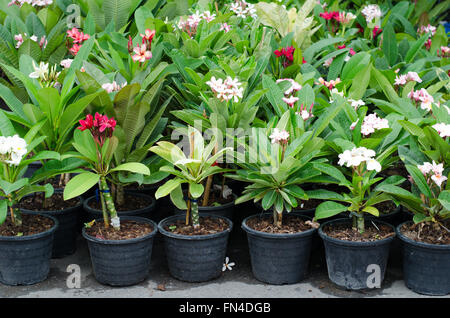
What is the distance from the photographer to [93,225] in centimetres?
299

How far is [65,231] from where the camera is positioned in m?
3.22

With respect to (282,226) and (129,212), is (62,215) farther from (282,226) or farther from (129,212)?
(282,226)

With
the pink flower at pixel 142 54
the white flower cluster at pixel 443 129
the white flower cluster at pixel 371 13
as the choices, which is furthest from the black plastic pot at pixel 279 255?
the white flower cluster at pixel 371 13

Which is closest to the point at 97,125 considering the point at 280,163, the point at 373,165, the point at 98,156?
the point at 98,156

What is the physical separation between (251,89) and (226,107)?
15.9 inches

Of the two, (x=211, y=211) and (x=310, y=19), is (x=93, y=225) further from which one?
(x=310, y=19)

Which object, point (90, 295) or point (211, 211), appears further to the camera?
point (211, 211)

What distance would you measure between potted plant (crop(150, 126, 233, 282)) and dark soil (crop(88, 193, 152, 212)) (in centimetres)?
38

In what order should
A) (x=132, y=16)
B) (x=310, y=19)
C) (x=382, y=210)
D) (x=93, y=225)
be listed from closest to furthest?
(x=93, y=225), (x=382, y=210), (x=310, y=19), (x=132, y=16)

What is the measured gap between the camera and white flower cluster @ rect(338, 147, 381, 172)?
2676 mm

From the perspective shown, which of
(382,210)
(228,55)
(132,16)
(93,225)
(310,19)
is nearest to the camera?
(93,225)

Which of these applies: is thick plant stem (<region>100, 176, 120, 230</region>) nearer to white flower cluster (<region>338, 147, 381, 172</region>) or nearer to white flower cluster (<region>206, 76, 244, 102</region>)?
white flower cluster (<region>206, 76, 244, 102</region>)

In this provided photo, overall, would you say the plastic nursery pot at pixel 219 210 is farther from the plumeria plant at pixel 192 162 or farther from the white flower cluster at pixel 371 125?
the white flower cluster at pixel 371 125

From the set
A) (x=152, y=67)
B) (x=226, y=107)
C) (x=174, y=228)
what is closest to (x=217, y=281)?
(x=174, y=228)
